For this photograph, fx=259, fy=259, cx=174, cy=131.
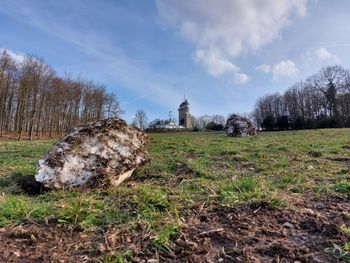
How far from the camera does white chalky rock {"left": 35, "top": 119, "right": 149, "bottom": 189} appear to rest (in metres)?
4.46

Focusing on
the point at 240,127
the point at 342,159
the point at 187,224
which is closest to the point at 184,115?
the point at 240,127

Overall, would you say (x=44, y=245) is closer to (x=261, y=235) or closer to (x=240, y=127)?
(x=261, y=235)

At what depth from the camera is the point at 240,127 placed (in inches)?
771

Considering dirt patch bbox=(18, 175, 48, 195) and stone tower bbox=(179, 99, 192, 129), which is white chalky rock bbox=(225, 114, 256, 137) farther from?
stone tower bbox=(179, 99, 192, 129)

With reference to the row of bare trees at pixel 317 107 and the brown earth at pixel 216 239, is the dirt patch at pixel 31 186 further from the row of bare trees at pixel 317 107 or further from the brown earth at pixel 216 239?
the row of bare trees at pixel 317 107

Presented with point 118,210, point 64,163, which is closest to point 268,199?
point 118,210

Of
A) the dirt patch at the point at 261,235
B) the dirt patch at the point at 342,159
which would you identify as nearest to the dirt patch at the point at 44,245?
the dirt patch at the point at 261,235

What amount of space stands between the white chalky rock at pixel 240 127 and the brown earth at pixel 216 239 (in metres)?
16.6

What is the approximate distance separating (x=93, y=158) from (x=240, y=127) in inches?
637

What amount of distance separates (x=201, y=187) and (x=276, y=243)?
6.81 ft

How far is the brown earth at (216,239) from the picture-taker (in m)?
2.24

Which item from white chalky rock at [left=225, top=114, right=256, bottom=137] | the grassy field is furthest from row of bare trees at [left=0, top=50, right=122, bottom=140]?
the grassy field

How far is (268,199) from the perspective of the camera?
10.9 feet

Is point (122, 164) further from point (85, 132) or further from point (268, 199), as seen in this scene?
point (268, 199)
